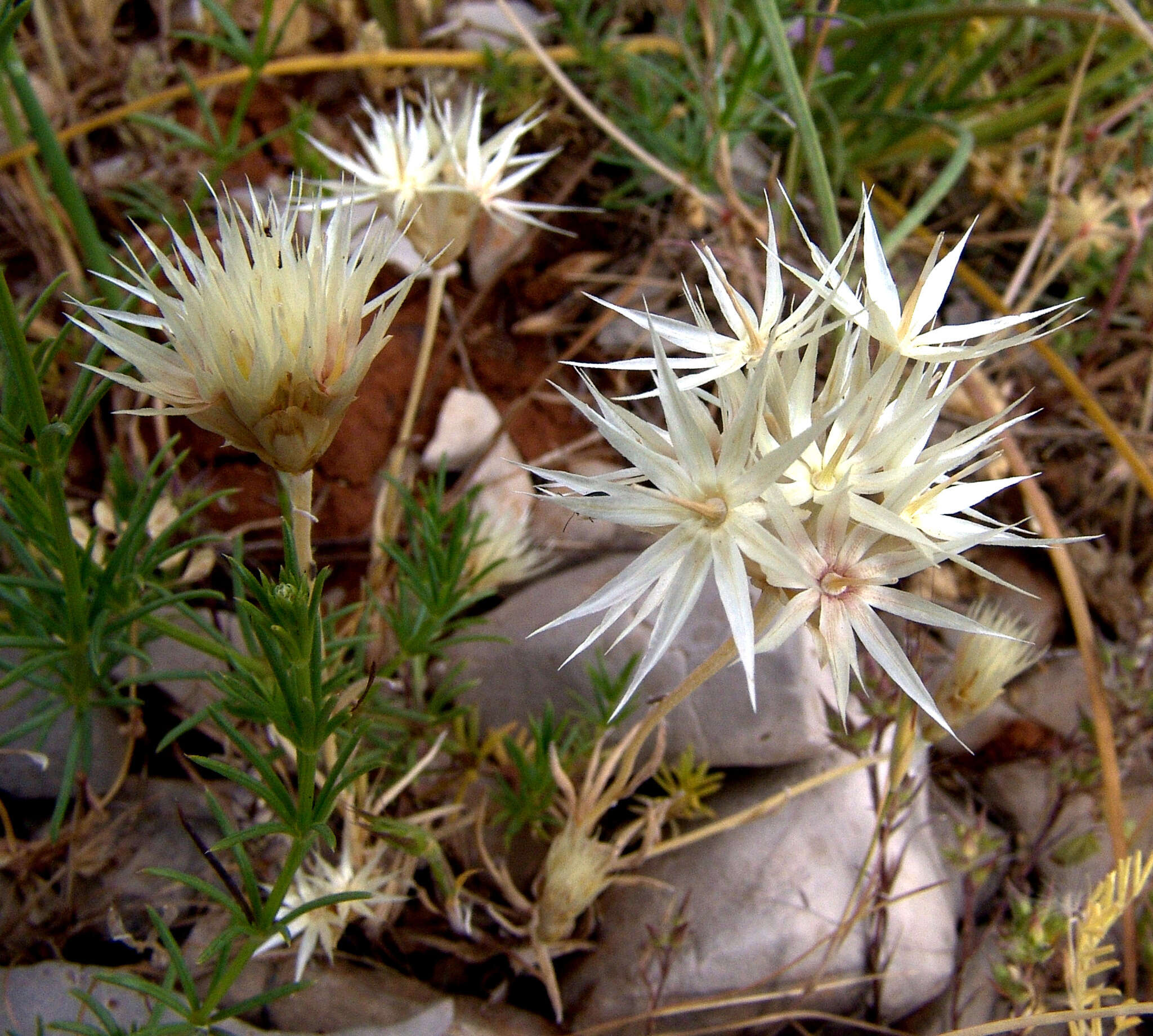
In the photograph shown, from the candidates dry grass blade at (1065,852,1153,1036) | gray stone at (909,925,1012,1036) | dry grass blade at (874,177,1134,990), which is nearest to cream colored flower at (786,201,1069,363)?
dry grass blade at (874,177,1134,990)

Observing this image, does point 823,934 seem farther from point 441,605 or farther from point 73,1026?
point 73,1026

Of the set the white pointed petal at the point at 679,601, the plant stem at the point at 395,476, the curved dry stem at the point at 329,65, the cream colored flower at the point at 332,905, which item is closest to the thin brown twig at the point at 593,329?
the plant stem at the point at 395,476

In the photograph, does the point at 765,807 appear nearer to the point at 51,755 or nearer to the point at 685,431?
the point at 685,431

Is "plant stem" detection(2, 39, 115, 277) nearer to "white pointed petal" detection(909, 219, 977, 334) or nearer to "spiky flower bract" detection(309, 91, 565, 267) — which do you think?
"spiky flower bract" detection(309, 91, 565, 267)

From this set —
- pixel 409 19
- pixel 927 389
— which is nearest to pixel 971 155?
pixel 409 19

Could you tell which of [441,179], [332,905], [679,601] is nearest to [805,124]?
[441,179]

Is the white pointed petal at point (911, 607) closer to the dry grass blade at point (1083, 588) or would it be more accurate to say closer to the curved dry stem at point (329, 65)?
the dry grass blade at point (1083, 588)

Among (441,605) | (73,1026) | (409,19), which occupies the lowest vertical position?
(73,1026)
